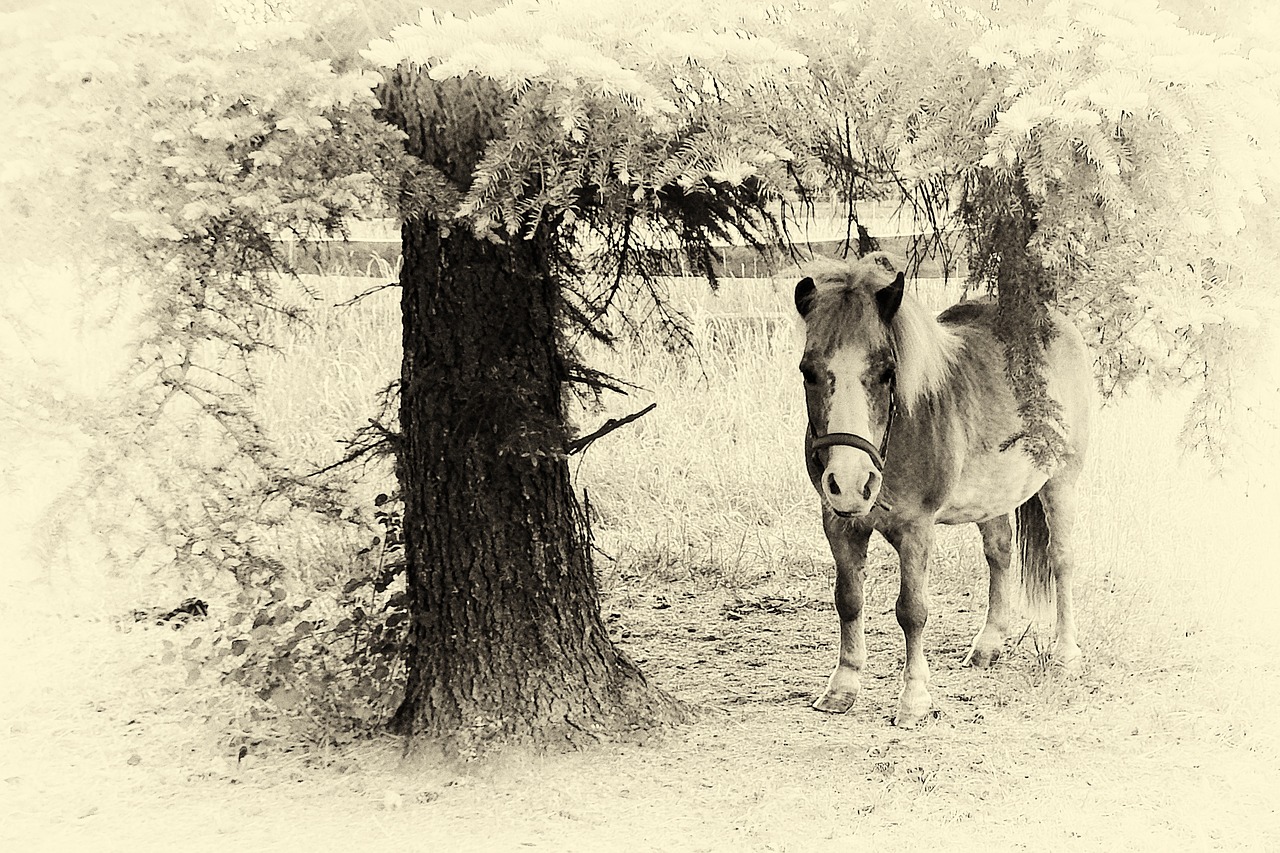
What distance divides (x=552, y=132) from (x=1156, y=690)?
3.58m

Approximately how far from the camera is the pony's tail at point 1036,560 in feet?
18.2

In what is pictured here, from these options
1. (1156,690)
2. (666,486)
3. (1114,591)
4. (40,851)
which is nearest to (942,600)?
(1114,591)

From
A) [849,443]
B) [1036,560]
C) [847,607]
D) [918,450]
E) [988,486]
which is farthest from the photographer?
[1036,560]

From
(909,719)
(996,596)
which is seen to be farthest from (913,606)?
(996,596)

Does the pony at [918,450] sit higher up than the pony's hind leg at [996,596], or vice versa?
the pony at [918,450]

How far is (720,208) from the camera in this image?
14.4ft

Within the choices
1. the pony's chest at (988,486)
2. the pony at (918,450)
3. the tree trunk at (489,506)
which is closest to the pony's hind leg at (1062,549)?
the pony at (918,450)

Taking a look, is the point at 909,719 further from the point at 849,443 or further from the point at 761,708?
the point at 849,443

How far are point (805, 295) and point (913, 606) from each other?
127 cm

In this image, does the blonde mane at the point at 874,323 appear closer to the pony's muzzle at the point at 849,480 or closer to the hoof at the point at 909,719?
the pony's muzzle at the point at 849,480

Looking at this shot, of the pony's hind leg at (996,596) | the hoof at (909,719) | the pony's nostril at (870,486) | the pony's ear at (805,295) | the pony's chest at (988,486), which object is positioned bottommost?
the hoof at (909,719)

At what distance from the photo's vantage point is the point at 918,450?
4449 millimetres

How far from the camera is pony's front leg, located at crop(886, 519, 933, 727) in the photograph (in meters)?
A: 4.47

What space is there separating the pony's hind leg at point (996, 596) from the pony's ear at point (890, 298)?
186cm
